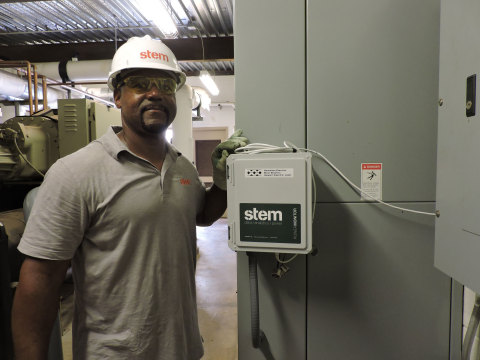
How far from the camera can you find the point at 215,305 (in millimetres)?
2941

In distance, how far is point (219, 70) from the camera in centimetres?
525

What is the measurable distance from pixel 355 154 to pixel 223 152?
42 cm

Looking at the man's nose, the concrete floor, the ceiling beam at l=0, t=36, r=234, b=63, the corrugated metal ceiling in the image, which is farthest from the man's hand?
the ceiling beam at l=0, t=36, r=234, b=63

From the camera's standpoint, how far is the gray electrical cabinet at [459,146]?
25.1 inches

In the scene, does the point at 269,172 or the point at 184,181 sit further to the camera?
the point at 184,181

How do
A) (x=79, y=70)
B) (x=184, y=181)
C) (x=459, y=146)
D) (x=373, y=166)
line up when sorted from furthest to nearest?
(x=79, y=70) → (x=184, y=181) → (x=373, y=166) → (x=459, y=146)

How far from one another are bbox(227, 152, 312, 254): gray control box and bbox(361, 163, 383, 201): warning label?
234mm

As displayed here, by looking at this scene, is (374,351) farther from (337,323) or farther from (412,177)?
(412,177)

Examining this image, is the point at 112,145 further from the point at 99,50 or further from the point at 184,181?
the point at 99,50

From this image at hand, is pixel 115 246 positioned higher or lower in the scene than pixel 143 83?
lower

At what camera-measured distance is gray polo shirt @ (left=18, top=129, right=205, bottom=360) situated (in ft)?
2.97

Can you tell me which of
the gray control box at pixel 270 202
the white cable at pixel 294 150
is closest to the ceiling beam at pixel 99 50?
the white cable at pixel 294 150

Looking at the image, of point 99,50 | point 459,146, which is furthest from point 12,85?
point 459,146

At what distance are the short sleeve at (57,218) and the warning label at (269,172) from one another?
493 millimetres
